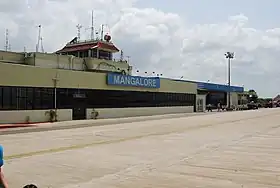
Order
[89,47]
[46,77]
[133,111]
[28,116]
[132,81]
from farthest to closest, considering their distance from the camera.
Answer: [89,47] < [133,111] < [132,81] < [46,77] < [28,116]

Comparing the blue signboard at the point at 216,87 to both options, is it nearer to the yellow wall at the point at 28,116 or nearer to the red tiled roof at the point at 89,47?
the red tiled roof at the point at 89,47

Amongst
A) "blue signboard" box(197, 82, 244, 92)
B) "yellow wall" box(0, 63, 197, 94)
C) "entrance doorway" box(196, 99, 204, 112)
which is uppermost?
"blue signboard" box(197, 82, 244, 92)

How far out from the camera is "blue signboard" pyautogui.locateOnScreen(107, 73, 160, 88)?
45.2 m

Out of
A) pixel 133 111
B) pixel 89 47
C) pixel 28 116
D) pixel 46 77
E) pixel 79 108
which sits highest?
pixel 89 47

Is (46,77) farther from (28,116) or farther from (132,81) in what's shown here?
(132,81)

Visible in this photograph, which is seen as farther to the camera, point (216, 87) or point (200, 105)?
point (216, 87)

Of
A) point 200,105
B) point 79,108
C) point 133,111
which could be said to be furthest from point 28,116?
point 200,105

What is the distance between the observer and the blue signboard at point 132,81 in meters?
45.2

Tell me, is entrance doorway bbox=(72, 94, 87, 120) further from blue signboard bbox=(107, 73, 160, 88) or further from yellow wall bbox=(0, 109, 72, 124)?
blue signboard bbox=(107, 73, 160, 88)

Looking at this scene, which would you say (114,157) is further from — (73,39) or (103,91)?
(73,39)

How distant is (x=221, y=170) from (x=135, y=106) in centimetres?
3798

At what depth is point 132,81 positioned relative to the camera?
4878cm

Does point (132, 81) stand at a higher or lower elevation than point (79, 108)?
higher

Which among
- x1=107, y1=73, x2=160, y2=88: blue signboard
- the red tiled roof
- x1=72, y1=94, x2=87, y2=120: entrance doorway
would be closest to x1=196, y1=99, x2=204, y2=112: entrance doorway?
x1=107, y1=73, x2=160, y2=88: blue signboard
